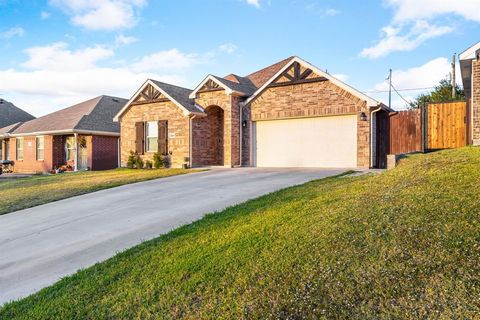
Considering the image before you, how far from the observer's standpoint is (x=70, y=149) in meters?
23.3

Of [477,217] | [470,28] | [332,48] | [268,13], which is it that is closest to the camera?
[477,217]

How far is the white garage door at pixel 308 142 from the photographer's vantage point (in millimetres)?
14289

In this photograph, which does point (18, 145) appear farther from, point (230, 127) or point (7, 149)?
point (230, 127)

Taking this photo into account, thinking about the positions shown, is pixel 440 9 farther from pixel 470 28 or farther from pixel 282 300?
pixel 282 300

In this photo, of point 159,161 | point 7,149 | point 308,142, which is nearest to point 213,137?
point 159,161

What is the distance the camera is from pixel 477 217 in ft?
13.1

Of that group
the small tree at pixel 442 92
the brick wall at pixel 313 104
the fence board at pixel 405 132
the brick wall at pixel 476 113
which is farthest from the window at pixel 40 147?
the small tree at pixel 442 92

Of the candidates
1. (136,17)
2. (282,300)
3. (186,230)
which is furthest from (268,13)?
(282,300)

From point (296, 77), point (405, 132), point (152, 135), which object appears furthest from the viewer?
point (152, 135)

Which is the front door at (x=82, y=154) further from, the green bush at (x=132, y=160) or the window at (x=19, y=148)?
the window at (x=19, y=148)

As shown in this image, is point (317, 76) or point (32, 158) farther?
point (32, 158)

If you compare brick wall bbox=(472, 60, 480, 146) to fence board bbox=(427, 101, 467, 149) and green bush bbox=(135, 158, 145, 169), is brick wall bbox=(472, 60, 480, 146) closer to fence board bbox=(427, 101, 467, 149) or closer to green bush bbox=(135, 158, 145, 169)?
fence board bbox=(427, 101, 467, 149)

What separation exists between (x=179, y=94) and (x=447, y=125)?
1222 centimetres

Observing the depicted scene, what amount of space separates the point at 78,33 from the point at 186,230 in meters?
13.2
